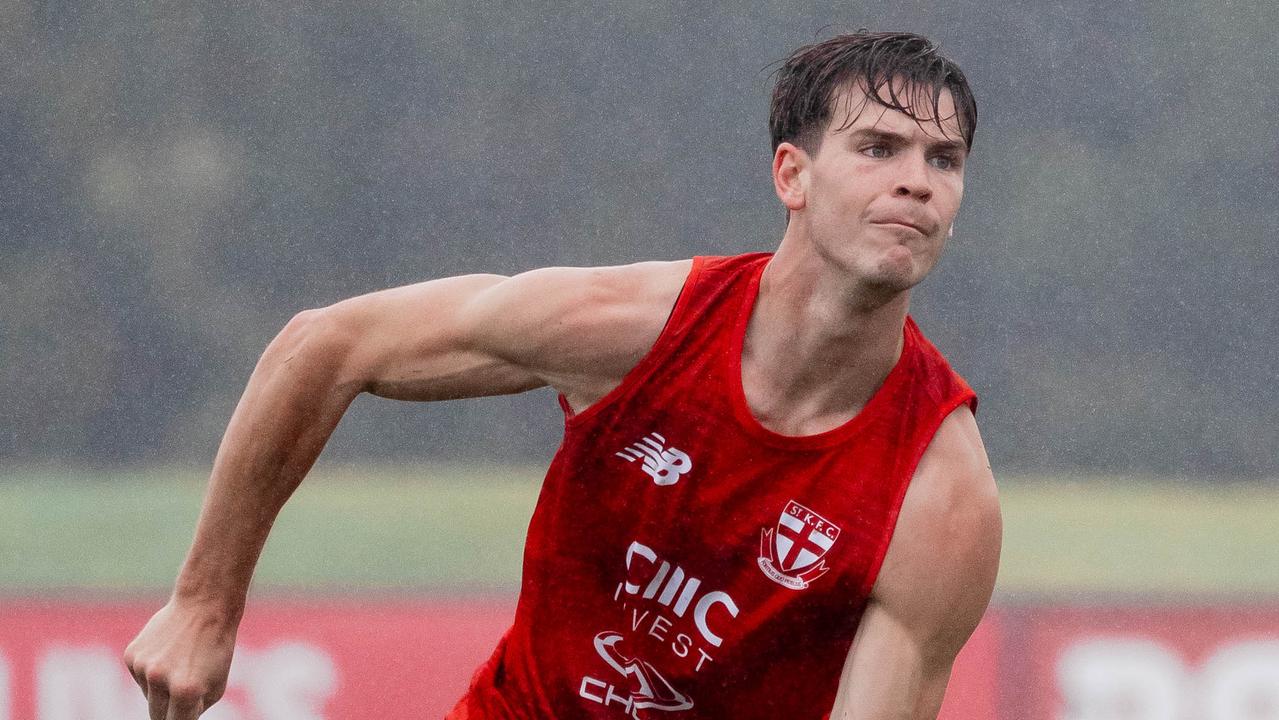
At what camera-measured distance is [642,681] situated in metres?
3.25

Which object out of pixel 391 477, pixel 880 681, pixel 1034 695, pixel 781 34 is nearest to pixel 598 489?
pixel 880 681

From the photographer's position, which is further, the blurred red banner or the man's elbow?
the blurred red banner

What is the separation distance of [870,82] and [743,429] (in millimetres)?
602

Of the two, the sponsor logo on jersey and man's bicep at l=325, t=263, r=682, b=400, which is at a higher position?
man's bicep at l=325, t=263, r=682, b=400

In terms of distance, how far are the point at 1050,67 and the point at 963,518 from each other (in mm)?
7634

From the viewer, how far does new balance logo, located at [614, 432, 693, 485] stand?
3.11 m

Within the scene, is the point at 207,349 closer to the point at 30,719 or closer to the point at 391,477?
the point at 391,477

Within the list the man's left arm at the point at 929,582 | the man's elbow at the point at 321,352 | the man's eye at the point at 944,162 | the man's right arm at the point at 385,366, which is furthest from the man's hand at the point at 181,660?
the man's eye at the point at 944,162

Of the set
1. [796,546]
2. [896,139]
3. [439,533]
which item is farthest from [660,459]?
[439,533]

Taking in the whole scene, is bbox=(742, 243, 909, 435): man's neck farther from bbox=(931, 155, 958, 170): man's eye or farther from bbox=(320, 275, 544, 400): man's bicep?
bbox=(320, 275, 544, 400): man's bicep

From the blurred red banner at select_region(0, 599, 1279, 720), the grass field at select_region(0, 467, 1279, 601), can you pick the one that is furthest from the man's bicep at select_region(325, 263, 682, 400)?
the grass field at select_region(0, 467, 1279, 601)

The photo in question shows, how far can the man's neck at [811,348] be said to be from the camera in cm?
302

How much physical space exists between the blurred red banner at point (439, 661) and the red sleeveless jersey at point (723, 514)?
237 centimetres

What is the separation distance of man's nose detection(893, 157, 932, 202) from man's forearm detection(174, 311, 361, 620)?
946mm
